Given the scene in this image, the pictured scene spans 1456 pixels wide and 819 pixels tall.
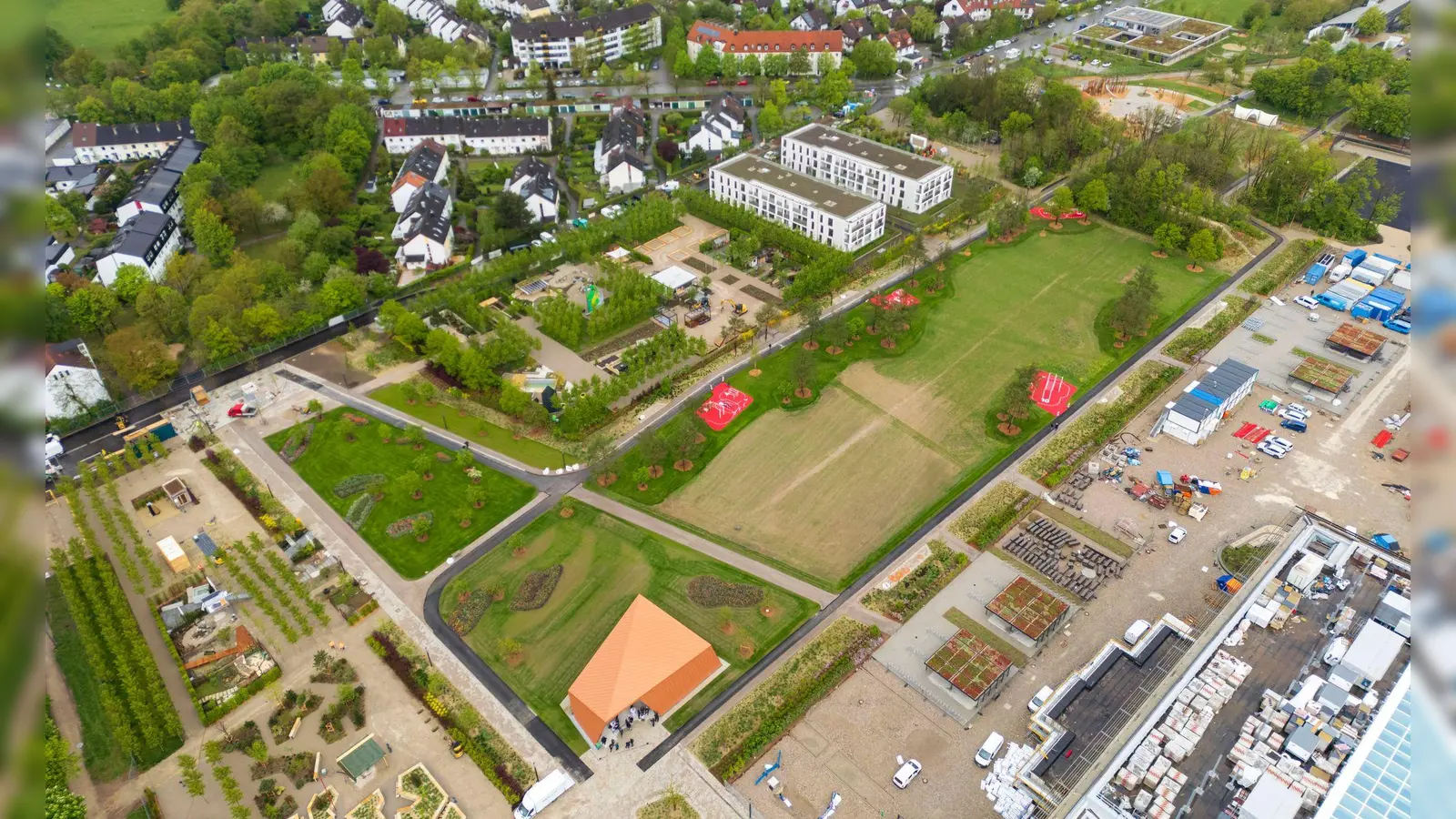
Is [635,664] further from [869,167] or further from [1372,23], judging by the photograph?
[1372,23]

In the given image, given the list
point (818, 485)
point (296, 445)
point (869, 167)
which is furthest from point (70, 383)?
point (869, 167)

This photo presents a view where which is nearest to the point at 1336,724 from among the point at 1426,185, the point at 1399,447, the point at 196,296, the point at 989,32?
the point at 1399,447

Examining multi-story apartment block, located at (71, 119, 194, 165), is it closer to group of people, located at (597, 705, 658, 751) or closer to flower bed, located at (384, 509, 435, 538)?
flower bed, located at (384, 509, 435, 538)

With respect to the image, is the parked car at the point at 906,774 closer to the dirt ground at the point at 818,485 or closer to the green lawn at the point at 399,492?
the dirt ground at the point at 818,485

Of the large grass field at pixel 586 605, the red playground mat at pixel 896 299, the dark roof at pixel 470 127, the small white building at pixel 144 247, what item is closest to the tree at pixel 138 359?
the small white building at pixel 144 247

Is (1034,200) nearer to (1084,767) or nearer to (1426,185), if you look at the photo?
(1084,767)

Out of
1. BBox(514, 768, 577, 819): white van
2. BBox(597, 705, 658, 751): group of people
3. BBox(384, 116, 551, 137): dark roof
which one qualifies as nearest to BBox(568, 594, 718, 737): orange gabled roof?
BBox(597, 705, 658, 751): group of people
